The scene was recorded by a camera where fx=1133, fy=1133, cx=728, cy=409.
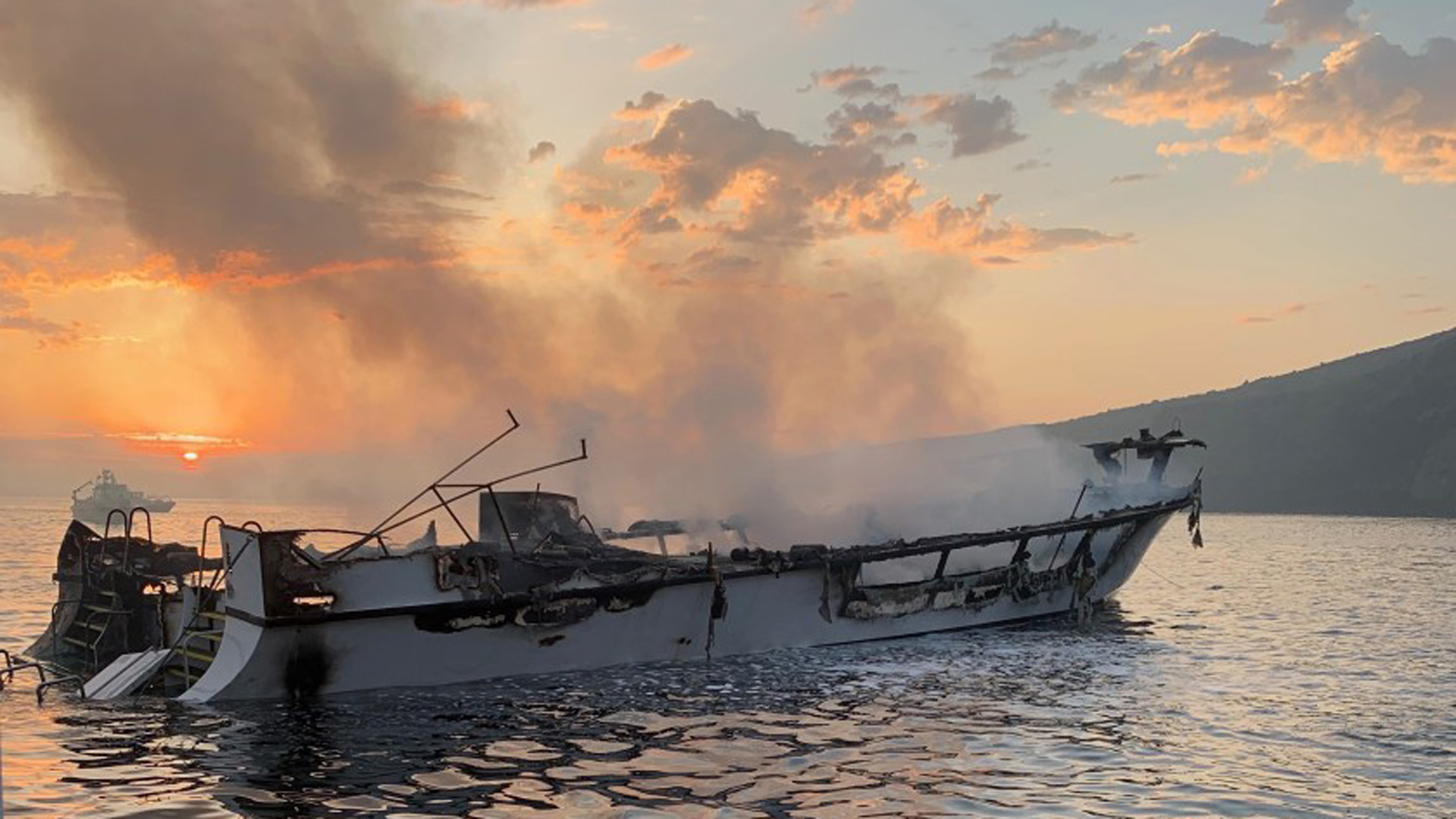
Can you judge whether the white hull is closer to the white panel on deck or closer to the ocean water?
the ocean water

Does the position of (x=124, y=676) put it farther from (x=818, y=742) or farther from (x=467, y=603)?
(x=818, y=742)

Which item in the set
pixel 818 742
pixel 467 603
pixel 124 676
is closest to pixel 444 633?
pixel 467 603

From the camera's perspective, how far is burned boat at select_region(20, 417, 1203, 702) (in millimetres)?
17828

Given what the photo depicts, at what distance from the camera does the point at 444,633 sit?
19000 mm

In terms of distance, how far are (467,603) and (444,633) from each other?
24.9 inches

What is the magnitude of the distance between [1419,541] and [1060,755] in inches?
4161

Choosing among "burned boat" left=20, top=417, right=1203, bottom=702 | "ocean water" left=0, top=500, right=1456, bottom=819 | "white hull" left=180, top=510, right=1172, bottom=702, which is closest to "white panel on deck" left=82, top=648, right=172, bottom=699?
"burned boat" left=20, top=417, right=1203, bottom=702

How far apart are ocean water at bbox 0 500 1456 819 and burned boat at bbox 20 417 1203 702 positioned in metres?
0.56

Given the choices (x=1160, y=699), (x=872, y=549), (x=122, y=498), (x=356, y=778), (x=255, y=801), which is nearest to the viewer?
(x=255, y=801)

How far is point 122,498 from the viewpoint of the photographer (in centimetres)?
14675

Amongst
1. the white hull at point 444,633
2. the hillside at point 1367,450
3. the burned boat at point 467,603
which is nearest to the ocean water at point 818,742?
the white hull at point 444,633

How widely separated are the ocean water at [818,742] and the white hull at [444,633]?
436 millimetres

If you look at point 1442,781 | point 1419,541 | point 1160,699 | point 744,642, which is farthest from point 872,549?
point 1419,541

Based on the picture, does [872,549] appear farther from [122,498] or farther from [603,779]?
[122,498]
